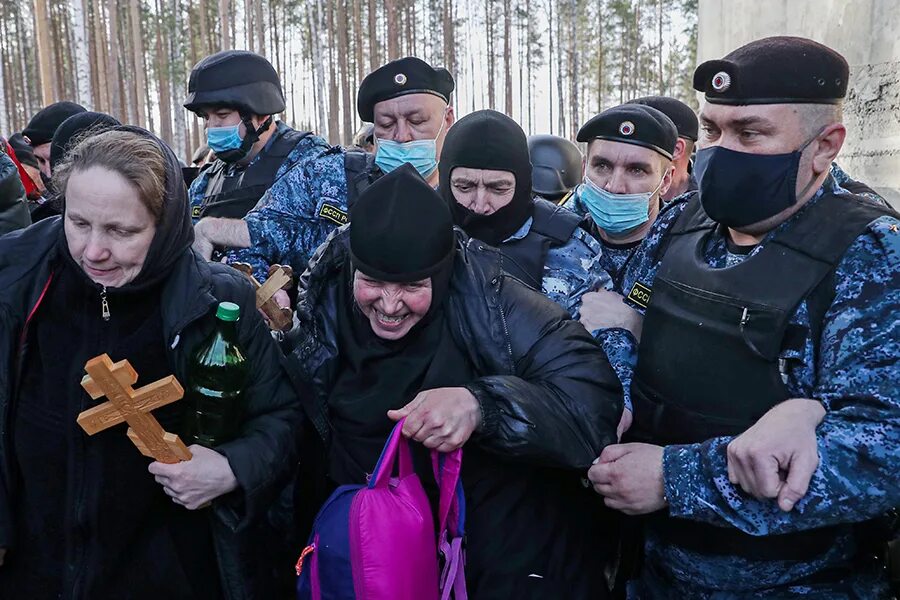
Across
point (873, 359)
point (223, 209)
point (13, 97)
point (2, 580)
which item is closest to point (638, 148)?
point (873, 359)

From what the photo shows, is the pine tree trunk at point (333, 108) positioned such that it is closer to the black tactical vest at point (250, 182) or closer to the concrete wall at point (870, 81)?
the concrete wall at point (870, 81)

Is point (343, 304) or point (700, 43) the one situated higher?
point (700, 43)

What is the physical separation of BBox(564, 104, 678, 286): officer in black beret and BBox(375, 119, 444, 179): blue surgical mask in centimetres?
95

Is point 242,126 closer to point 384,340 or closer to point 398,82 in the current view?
point 398,82

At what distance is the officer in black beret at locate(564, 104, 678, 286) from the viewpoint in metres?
3.31

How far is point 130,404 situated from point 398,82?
2.65m

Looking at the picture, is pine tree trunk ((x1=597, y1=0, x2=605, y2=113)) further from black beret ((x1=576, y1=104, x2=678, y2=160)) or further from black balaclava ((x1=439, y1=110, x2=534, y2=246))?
black balaclava ((x1=439, y1=110, x2=534, y2=246))

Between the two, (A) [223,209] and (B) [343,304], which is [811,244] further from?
(A) [223,209]

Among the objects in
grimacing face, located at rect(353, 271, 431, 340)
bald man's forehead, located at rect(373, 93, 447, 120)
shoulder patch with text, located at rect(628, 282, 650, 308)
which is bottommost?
shoulder patch with text, located at rect(628, 282, 650, 308)

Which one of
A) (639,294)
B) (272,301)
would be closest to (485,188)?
(639,294)

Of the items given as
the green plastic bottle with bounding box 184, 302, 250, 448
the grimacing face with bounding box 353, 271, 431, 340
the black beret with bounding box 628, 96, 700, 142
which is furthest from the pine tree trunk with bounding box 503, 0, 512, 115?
the green plastic bottle with bounding box 184, 302, 250, 448

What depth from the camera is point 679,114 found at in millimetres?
4363

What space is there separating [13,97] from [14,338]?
39.2 metres

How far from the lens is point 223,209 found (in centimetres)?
435
